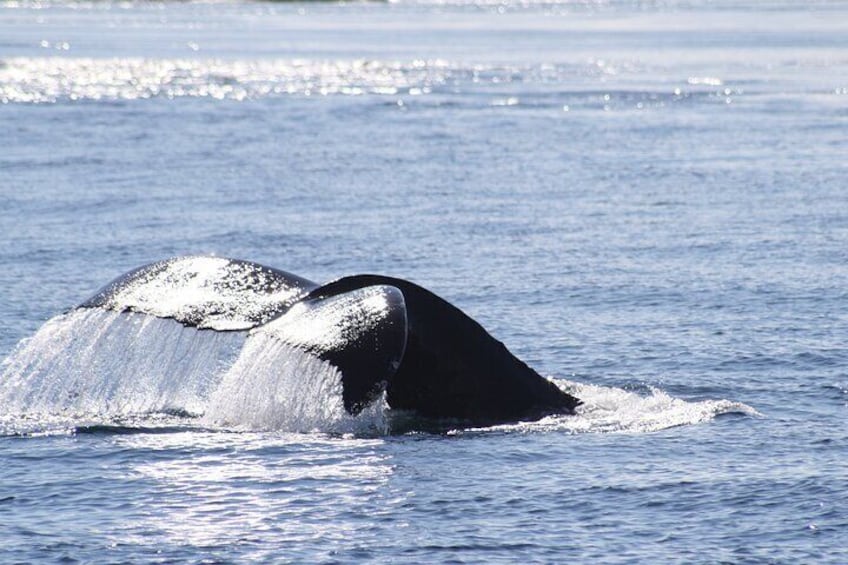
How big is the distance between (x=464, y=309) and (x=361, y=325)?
18.8ft

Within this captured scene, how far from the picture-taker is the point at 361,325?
8172 mm

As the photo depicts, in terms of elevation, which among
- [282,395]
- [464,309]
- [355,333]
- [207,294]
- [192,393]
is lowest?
[464,309]

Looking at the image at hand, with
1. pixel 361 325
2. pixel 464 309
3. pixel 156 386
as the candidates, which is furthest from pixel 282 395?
pixel 464 309

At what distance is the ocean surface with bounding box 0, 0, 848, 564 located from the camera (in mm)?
8062

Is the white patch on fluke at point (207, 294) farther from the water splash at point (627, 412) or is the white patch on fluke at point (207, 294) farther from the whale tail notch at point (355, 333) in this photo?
the water splash at point (627, 412)

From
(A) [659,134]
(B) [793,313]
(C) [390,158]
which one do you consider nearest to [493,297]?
(B) [793,313]

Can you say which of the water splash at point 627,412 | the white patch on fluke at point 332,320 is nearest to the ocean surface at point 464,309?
the water splash at point 627,412

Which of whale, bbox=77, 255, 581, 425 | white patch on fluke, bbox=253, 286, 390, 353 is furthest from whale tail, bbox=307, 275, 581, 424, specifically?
white patch on fluke, bbox=253, 286, 390, 353

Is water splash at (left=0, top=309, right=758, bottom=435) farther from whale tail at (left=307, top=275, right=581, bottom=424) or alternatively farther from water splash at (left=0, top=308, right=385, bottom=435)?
whale tail at (left=307, top=275, right=581, bottom=424)

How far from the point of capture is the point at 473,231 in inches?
727

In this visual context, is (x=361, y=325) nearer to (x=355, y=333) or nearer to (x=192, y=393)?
(x=355, y=333)

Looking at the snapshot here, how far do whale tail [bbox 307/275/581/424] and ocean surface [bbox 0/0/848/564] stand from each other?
14 centimetres

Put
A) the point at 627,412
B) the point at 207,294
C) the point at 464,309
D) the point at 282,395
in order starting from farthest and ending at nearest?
the point at 464,309 → the point at 627,412 → the point at 282,395 → the point at 207,294

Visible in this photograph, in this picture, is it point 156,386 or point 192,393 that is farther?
point 192,393
